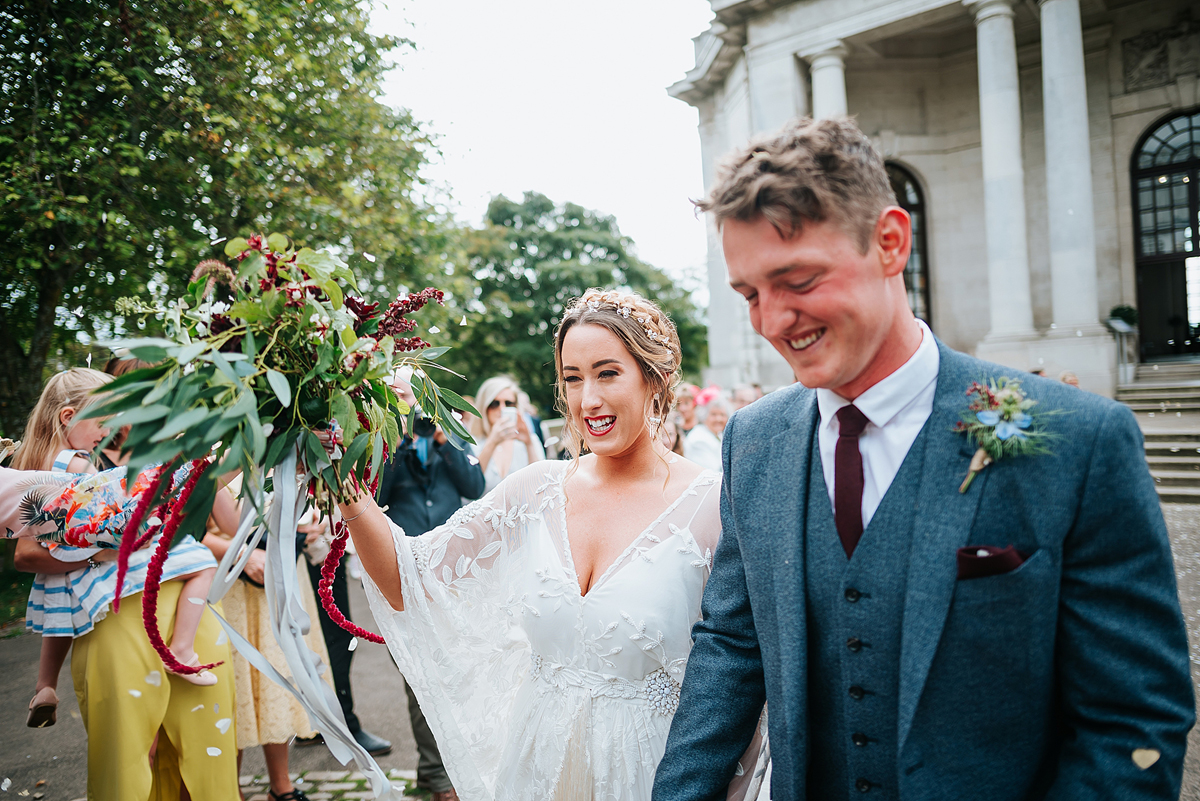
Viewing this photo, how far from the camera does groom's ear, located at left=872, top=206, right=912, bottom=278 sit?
1.50 m

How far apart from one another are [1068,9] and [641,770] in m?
15.6

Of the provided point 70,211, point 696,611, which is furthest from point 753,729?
point 70,211

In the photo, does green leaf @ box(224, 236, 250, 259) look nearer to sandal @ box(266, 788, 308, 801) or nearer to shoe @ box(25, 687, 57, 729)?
shoe @ box(25, 687, 57, 729)

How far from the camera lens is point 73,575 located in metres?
3.34

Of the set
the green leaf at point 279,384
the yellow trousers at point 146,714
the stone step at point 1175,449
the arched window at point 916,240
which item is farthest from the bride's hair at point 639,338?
the arched window at point 916,240

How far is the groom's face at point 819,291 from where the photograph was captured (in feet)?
4.81

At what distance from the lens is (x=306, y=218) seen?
10375 millimetres

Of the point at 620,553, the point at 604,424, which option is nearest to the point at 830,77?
the point at 604,424

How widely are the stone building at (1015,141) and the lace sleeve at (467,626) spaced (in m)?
13.2

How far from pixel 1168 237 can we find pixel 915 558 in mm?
18896

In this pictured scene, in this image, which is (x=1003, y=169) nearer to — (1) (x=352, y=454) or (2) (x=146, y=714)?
(1) (x=352, y=454)

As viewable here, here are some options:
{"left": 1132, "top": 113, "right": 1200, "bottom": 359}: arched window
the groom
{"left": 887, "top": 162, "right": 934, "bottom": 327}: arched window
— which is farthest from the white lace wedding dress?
{"left": 1132, "top": 113, "right": 1200, "bottom": 359}: arched window

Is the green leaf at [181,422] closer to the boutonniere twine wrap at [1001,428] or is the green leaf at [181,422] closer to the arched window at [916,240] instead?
→ the boutonniere twine wrap at [1001,428]

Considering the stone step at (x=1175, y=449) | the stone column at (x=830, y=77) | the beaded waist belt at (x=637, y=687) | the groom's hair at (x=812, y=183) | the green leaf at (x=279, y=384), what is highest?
the stone column at (x=830, y=77)
